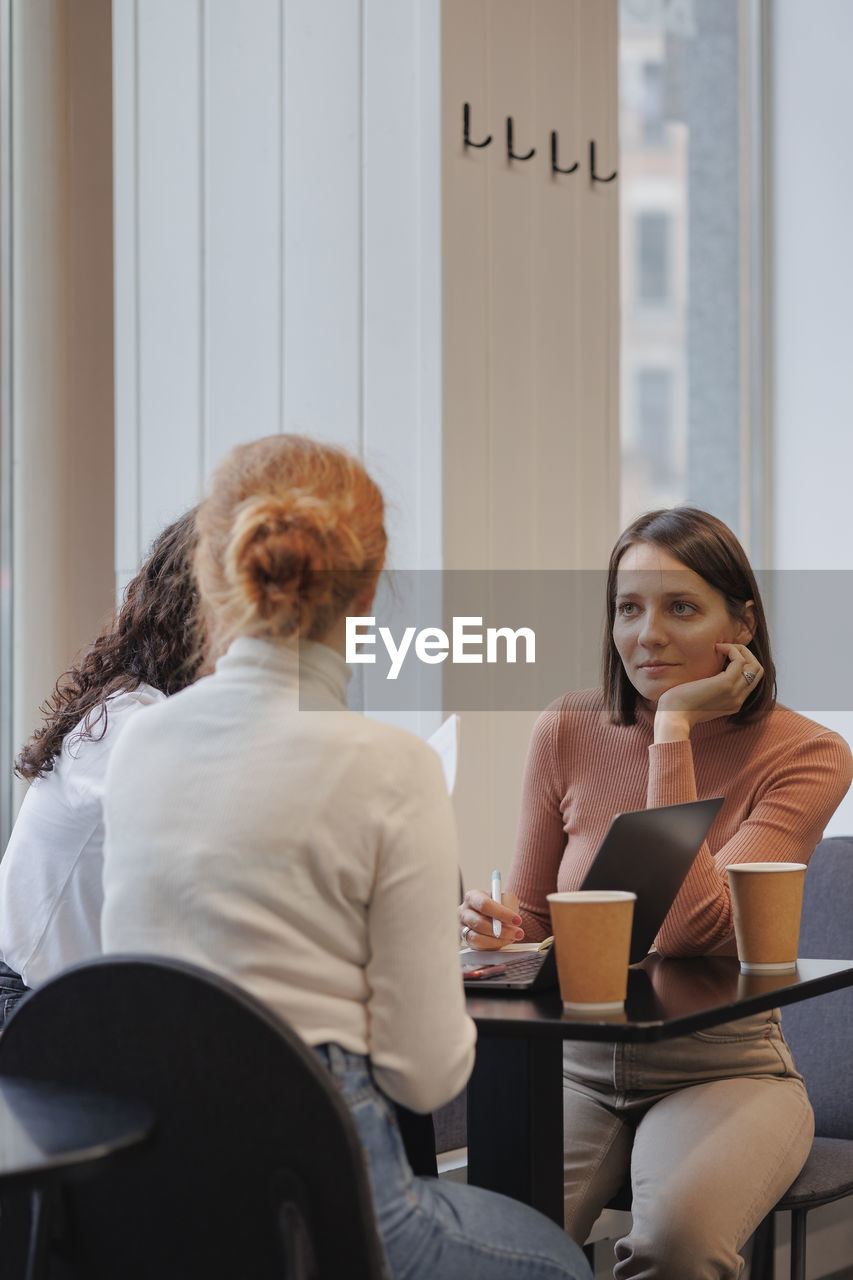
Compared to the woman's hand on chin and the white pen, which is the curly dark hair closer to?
the white pen

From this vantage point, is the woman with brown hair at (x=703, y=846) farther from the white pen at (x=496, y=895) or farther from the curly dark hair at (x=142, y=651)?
the curly dark hair at (x=142, y=651)

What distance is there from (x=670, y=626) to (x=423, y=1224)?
101 cm

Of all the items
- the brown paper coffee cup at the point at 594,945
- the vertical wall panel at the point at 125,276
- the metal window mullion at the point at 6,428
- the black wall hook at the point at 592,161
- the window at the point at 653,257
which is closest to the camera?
the brown paper coffee cup at the point at 594,945

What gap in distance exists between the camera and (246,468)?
123 cm

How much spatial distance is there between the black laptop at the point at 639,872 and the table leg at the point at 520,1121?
0.22ft

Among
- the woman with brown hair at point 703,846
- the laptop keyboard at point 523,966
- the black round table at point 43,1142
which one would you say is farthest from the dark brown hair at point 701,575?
the black round table at point 43,1142

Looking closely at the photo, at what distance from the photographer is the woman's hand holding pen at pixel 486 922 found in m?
1.67

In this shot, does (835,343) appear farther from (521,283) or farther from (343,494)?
(343,494)

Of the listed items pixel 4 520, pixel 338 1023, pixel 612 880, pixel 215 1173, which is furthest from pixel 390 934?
pixel 4 520

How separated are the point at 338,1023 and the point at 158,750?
0.26 m

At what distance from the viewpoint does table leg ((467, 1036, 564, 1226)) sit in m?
1.44

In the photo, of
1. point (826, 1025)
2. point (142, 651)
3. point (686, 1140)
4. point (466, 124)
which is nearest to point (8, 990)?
point (142, 651)

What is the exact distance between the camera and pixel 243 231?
263 centimetres

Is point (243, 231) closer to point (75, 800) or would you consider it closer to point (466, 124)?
point (466, 124)
